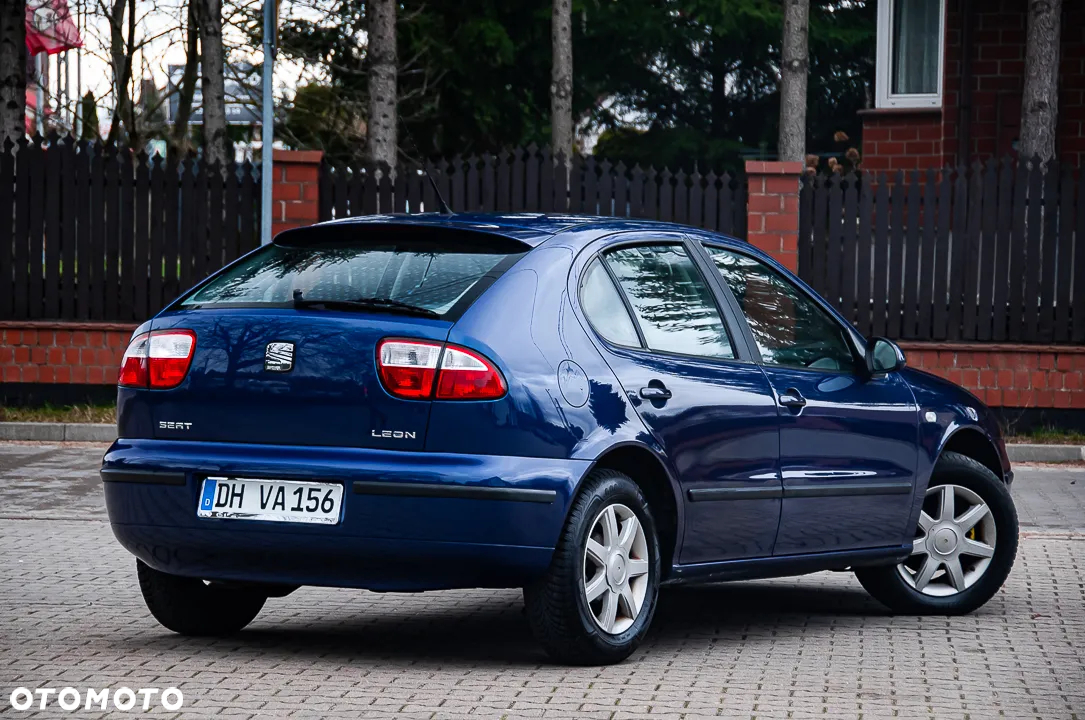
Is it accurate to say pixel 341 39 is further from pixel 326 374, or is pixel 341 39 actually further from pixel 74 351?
pixel 326 374

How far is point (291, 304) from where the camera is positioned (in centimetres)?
606

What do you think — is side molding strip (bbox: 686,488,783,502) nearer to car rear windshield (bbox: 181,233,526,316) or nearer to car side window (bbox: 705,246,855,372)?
car side window (bbox: 705,246,855,372)

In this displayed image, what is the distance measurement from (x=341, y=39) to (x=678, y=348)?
27.1 metres

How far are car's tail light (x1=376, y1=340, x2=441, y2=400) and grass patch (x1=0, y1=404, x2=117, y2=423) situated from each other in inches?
418

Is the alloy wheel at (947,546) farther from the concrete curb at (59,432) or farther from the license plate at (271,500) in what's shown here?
the concrete curb at (59,432)

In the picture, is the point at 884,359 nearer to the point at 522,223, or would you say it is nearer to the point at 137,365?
the point at 522,223

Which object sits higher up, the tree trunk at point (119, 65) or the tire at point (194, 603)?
the tree trunk at point (119, 65)

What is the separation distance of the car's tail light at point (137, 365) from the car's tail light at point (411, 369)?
0.96 meters

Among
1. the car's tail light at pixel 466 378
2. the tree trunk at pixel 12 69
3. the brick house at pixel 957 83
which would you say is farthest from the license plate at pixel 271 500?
the brick house at pixel 957 83

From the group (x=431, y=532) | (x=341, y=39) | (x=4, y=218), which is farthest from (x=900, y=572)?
(x=341, y=39)

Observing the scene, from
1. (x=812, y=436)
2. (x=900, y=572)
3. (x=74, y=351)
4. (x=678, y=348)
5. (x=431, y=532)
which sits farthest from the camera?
(x=74, y=351)

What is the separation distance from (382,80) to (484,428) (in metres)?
14.7

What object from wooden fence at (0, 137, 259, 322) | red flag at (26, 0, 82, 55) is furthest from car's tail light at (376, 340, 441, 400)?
red flag at (26, 0, 82, 55)

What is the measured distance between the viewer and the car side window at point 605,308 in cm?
623
